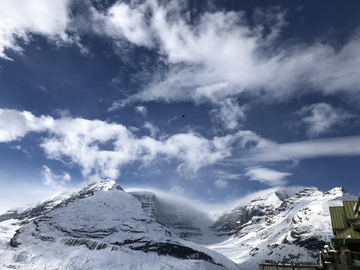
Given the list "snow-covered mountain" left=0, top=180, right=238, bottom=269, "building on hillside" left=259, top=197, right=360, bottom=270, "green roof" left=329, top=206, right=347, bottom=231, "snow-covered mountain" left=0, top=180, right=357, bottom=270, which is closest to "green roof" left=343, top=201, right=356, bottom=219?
Answer: "building on hillside" left=259, top=197, right=360, bottom=270

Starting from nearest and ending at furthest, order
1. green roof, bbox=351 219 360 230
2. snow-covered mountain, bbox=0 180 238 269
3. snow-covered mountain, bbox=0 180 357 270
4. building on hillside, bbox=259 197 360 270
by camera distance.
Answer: building on hillside, bbox=259 197 360 270, green roof, bbox=351 219 360 230, snow-covered mountain, bbox=0 180 238 269, snow-covered mountain, bbox=0 180 357 270

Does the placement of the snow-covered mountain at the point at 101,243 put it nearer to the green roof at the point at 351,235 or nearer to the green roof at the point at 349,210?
the green roof at the point at 349,210

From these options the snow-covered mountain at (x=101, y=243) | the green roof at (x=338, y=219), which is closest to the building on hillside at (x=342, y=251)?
the green roof at (x=338, y=219)

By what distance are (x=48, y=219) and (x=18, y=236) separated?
1659cm

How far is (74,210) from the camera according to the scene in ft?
512

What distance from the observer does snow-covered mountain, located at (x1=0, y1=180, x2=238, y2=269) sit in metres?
99.6

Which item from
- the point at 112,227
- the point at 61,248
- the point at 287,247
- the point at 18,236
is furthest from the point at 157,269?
the point at 287,247

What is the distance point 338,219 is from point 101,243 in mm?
107740

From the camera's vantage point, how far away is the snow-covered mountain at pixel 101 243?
9956 centimetres

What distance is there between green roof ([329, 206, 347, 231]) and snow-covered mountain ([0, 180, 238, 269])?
264ft

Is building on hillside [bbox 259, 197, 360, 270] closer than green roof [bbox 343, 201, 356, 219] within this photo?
Yes

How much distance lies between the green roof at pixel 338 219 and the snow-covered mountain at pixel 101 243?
8051cm

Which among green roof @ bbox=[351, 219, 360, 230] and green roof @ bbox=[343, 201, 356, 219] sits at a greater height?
green roof @ bbox=[343, 201, 356, 219]

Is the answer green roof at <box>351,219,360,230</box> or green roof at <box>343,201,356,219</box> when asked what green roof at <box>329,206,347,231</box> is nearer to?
green roof at <box>343,201,356,219</box>
